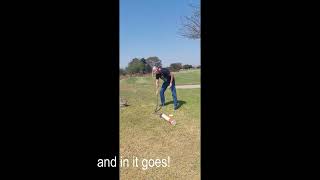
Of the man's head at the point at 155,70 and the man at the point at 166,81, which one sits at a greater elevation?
the man's head at the point at 155,70

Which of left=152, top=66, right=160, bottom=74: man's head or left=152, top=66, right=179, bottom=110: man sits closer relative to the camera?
left=152, top=66, right=160, bottom=74: man's head

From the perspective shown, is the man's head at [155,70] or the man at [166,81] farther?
the man at [166,81]

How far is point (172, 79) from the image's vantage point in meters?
5.44

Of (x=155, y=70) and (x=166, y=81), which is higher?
(x=155, y=70)

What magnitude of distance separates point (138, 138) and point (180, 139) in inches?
28.3

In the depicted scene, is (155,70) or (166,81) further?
(166,81)

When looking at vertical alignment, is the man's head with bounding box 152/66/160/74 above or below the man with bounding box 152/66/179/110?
above
